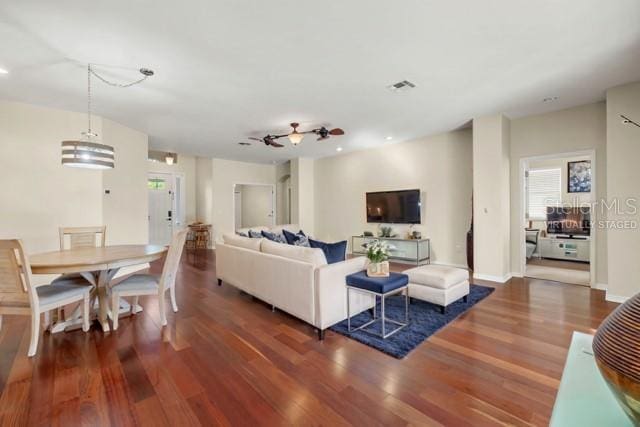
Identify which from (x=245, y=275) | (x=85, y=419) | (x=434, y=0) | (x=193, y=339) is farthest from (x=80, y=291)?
(x=434, y=0)

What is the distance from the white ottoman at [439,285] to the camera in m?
3.27

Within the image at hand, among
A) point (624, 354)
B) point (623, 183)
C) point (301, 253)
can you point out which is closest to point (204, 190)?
point (301, 253)

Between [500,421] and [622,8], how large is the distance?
309 centimetres

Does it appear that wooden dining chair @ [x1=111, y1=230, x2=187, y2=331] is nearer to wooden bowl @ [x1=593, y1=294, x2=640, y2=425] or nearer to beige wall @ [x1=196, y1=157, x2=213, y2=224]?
wooden bowl @ [x1=593, y1=294, x2=640, y2=425]

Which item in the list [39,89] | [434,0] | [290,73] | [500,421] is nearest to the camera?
[500,421]

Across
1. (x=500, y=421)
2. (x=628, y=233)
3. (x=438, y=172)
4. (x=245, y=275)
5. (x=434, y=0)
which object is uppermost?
(x=434, y=0)

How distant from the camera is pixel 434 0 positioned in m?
2.05

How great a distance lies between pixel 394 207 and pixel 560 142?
307cm

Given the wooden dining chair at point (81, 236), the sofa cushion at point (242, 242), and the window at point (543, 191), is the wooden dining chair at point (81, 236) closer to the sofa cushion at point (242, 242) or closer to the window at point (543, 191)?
the sofa cushion at point (242, 242)

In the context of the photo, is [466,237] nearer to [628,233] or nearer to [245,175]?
[628,233]

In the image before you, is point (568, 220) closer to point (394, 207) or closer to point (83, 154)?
point (394, 207)

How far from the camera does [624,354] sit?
1.91ft

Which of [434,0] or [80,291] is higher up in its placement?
[434,0]

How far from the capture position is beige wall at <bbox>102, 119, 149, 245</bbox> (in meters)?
4.84
